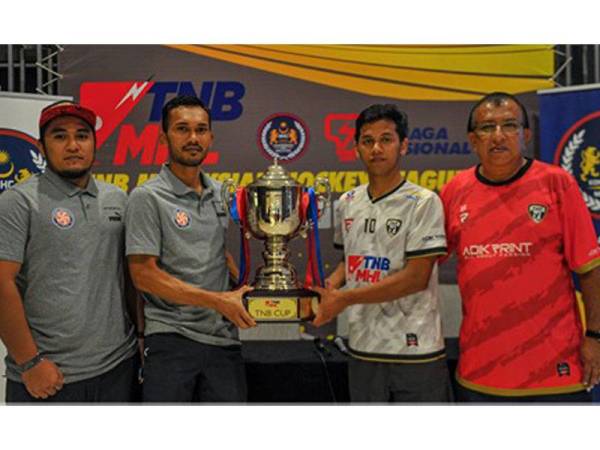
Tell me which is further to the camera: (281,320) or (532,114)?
(532,114)

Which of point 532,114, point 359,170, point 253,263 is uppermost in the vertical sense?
point 532,114

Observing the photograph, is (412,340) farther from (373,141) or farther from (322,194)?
(373,141)

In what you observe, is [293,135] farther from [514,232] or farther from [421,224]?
[514,232]

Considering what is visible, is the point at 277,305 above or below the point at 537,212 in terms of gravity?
below

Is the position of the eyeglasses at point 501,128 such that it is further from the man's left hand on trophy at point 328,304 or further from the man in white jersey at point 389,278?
the man's left hand on trophy at point 328,304

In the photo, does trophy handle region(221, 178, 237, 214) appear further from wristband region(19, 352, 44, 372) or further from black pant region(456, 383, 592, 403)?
black pant region(456, 383, 592, 403)

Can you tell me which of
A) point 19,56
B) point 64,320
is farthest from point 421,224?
point 19,56

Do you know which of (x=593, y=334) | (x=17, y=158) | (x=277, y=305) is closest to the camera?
(x=277, y=305)

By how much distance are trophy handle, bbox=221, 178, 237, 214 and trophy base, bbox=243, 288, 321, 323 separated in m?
0.32

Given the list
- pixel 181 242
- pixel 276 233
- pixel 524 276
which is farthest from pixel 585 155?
pixel 181 242

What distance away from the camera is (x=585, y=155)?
9.21ft

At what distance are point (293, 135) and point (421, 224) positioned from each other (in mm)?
583

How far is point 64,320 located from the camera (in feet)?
8.73

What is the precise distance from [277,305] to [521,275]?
878 mm
